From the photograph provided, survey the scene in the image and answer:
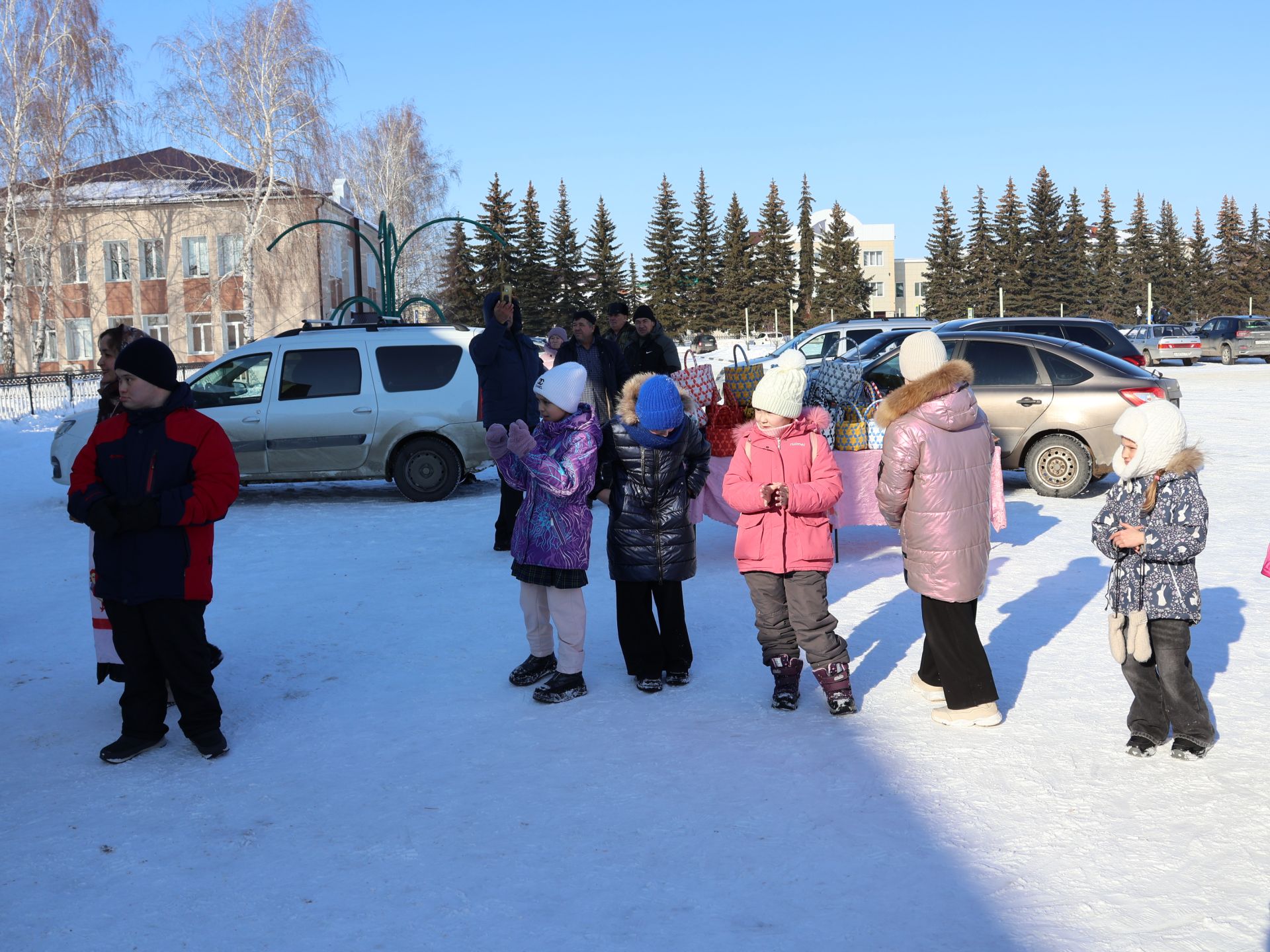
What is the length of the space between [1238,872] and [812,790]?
4.65 feet

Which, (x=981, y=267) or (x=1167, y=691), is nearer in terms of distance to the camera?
(x=1167, y=691)

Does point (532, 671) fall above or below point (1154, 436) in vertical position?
below

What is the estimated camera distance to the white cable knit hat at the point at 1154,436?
4230 mm

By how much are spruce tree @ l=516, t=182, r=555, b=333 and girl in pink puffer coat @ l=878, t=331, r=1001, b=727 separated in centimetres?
6547

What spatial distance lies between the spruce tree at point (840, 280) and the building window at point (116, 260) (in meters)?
51.4

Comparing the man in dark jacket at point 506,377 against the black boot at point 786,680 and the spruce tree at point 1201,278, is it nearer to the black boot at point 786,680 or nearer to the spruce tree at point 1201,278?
the black boot at point 786,680

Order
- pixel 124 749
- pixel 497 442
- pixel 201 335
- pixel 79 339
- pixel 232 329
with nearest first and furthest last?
pixel 124 749
pixel 497 442
pixel 201 335
pixel 232 329
pixel 79 339

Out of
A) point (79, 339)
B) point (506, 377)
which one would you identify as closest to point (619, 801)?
point (506, 377)

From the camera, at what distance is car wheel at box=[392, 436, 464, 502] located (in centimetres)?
1185

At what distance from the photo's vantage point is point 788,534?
4.99 m

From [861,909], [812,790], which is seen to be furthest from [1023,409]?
[861,909]

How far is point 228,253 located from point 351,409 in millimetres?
37909

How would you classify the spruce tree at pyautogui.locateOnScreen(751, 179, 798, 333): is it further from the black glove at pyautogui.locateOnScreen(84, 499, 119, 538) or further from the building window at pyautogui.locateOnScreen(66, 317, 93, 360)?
the black glove at pyautogui.locateOnScreen(84, 499, 119, 538)

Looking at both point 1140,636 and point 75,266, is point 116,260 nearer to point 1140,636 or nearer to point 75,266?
point 75,266
